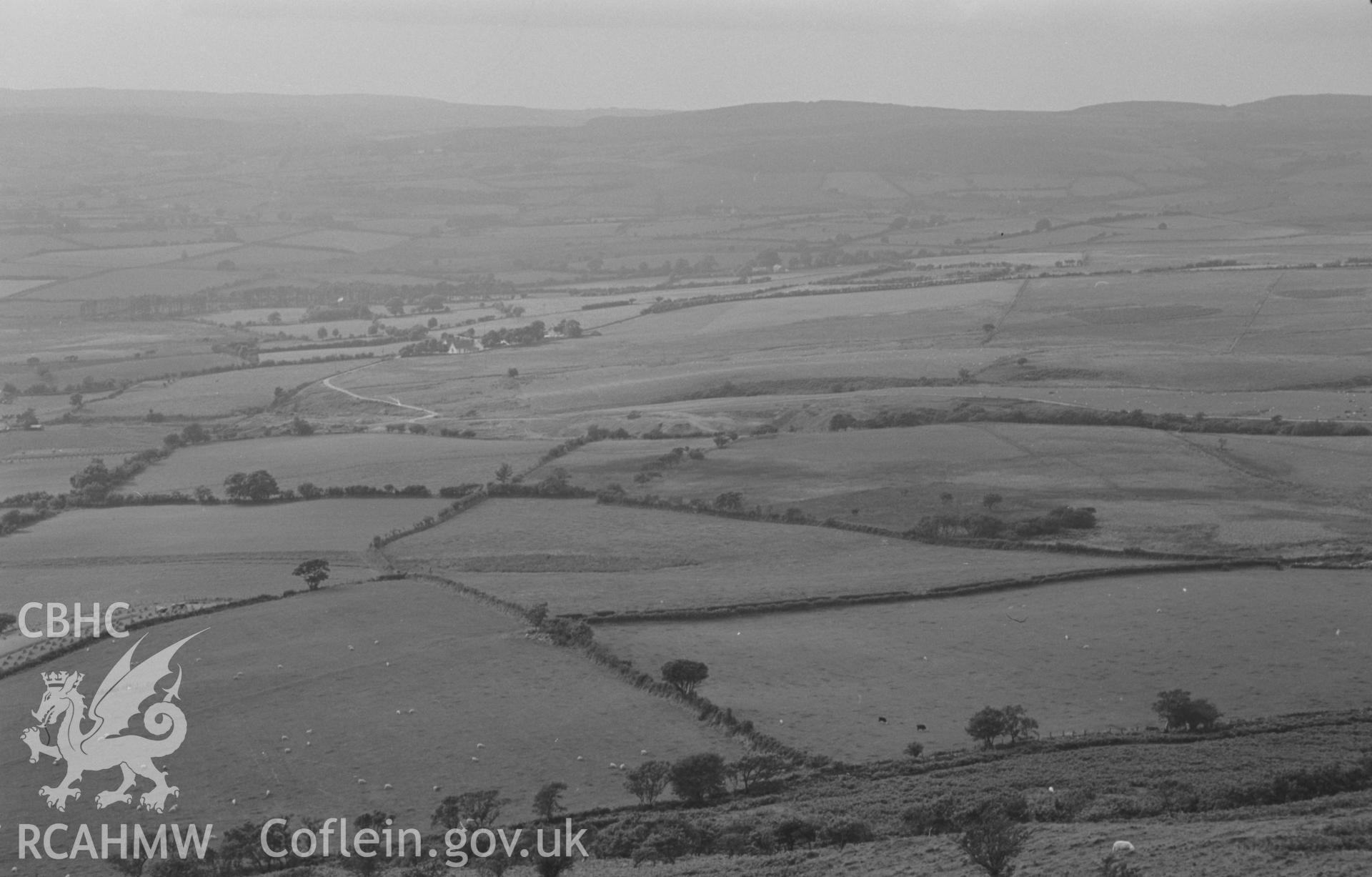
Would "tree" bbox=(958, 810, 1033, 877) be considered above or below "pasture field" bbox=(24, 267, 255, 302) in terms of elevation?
below

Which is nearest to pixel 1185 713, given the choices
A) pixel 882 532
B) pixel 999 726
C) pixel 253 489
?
pixel 999 726

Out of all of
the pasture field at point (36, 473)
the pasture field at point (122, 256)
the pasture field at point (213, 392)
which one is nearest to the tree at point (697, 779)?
the pasture field at point (36, 473)

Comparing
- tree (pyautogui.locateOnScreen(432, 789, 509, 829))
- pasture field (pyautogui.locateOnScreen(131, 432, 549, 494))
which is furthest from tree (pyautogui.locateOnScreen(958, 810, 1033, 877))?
pasture field (pyautogui.locateOnScreen(131, 432, 549, 494))

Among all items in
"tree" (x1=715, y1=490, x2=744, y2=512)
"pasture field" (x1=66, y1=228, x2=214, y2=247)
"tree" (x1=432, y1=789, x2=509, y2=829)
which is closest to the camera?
"tree" (x1=432, y1=789, x2=509, y2=829)

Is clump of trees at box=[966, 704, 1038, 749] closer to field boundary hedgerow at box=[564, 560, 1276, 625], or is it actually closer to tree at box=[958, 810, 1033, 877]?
tree at box=[958, 810, 1033, 877]

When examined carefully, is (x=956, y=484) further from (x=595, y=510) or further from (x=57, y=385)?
(x=57, y=385)

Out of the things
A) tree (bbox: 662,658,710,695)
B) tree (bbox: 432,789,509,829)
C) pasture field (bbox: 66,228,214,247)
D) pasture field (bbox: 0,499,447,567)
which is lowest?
pasture field (bbox: 0,499,447,567)

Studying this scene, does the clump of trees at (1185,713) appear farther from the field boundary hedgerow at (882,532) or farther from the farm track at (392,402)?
the farm track at (392,402)

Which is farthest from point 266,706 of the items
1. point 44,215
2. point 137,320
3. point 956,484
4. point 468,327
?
point 44,215

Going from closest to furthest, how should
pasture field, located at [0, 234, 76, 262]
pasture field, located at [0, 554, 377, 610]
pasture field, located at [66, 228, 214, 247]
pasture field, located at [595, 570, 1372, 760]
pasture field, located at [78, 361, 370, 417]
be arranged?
1. pasture field, located at [595, 570, 1372, 760]
2. pasture field, located at [0, 554, 377, 610]
3. pasture field, located at [78, 361, 370, 417]
4. pasture field, located at [0, 234, 76, 262]
5. pasture field, located at [66, 228, 214, 247]
